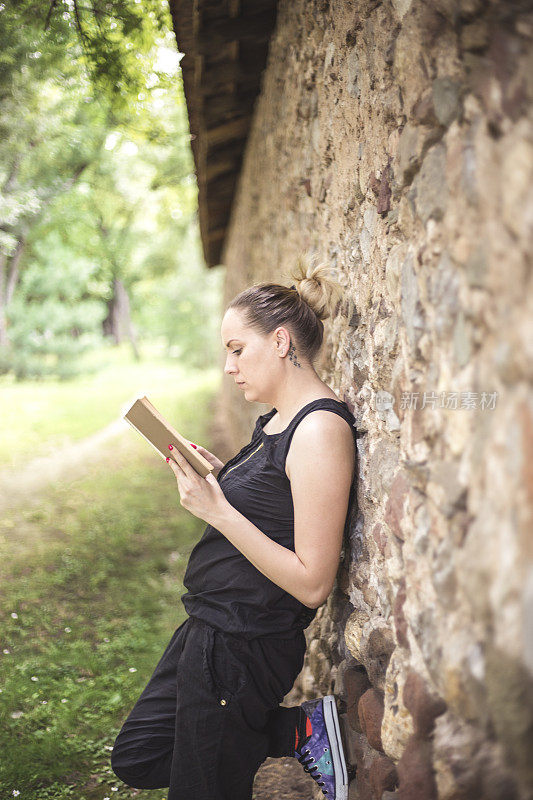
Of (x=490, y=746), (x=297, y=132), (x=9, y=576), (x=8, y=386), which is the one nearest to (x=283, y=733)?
(x=490, y=746)

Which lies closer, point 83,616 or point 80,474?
point 83,616

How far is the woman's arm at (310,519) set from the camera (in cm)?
183

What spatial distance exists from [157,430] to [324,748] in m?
1.22

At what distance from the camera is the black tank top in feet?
6.56

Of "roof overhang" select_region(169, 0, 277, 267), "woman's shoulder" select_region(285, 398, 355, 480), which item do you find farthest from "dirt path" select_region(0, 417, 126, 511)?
"woman's shoulder" select_region(285, 398, 355, 480)

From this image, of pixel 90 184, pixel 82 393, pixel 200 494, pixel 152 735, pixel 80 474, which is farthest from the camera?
pixel 90 184

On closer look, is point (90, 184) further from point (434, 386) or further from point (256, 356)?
point (434, 386)

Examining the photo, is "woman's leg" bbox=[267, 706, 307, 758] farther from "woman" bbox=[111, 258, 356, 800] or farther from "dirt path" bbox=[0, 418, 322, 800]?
"dirt path" bbox=[0, 418, 322, 800]

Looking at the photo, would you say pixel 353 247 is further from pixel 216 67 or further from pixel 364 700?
pixel 216 67

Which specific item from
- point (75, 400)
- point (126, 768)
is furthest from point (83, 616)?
point (75, 400)

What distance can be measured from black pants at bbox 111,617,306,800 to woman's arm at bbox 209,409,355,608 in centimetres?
30

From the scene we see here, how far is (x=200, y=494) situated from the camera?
1956 mm

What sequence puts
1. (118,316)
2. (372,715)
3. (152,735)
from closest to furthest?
(372,715) → (152,735) → (118,316)

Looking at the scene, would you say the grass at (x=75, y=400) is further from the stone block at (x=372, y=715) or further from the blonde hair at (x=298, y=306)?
the stone block at (x=372, y=715)
